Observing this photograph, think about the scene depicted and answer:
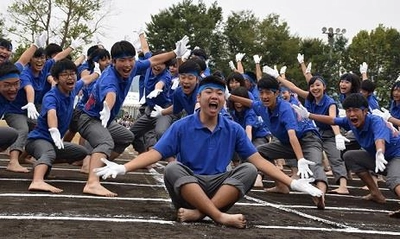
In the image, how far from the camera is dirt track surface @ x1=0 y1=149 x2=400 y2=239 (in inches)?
139

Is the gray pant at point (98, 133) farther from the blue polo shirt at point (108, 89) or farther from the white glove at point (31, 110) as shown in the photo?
the white glove at point (31, 110)

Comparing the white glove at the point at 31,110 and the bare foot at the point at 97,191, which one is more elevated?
the white glove at the point at 31,110

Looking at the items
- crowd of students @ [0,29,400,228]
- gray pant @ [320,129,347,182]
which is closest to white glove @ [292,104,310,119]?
crowd of students @ [0,29,400,228]

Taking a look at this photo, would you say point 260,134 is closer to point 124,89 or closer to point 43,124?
point 124,89

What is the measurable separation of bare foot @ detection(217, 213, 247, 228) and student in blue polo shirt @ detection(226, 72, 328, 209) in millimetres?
2198

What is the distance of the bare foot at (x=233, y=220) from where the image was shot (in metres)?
3.84

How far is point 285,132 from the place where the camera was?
21.2ft

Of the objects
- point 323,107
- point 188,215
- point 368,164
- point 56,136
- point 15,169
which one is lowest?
point 15,169

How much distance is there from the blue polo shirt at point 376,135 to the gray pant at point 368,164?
0.09 m

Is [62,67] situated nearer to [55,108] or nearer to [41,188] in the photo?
[55,108]

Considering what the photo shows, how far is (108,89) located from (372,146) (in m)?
3.09

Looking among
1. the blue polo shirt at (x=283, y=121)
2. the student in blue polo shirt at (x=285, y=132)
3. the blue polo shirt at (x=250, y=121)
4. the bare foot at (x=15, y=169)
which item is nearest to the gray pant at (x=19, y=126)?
the bare foot at (x=15, y=169)

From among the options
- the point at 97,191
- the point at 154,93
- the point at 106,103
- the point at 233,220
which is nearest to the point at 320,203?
the point at 233,220

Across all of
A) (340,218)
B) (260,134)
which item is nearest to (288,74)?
(260,134)
